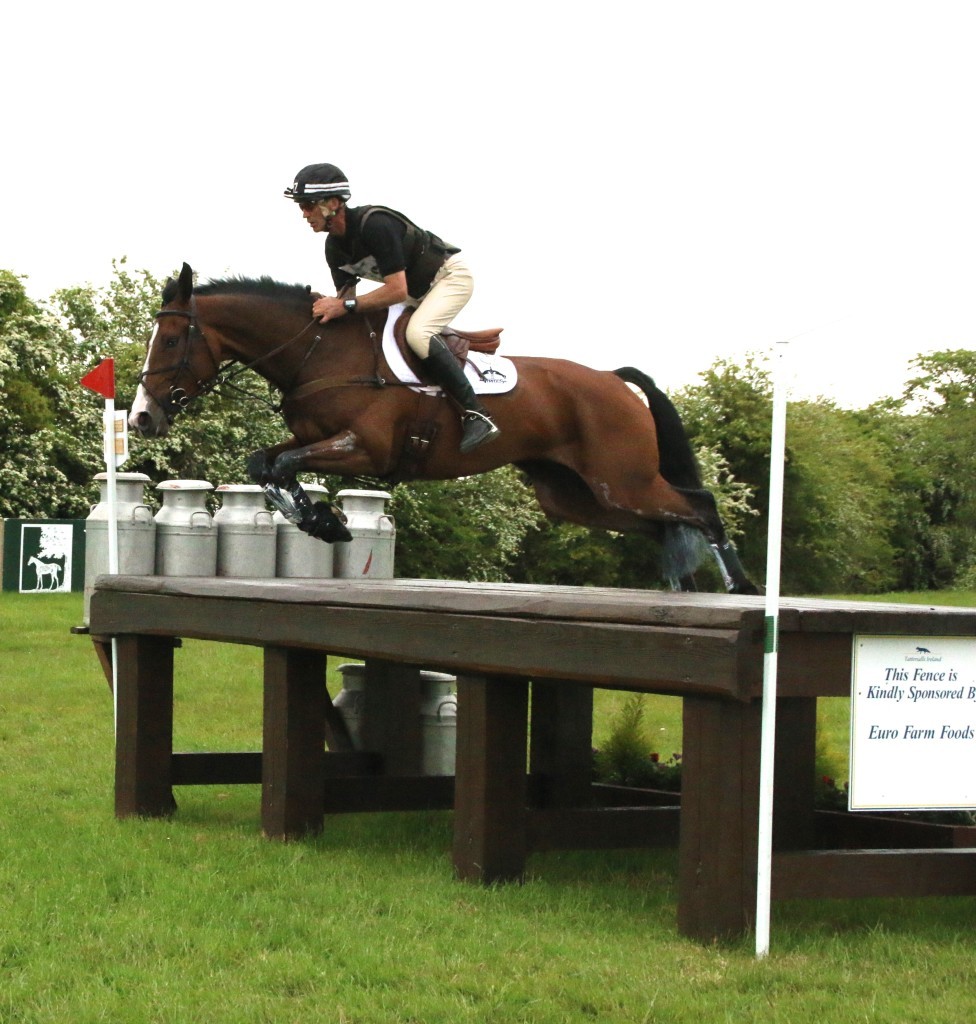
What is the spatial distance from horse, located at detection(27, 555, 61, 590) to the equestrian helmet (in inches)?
575

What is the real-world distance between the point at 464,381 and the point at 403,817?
212cm

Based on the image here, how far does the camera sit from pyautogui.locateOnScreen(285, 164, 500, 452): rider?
589 centimetres

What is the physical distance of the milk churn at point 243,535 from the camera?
7.19 m

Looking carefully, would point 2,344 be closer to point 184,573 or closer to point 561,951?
point 184,573

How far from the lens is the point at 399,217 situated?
6.12m

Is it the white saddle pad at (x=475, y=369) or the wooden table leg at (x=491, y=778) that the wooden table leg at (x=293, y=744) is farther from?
the white saddle pad at (x=475, y=369)

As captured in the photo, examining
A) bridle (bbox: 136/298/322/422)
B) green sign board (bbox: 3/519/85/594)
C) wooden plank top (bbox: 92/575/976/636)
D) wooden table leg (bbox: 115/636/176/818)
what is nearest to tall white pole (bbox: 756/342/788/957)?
wooden plank top (bbox: 92/575/976/636)

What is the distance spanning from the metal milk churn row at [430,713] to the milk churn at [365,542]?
793 millimetres

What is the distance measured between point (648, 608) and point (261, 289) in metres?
2.72

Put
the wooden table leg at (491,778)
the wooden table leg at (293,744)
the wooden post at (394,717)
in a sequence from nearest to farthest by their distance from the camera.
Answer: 1. the wooden table leg at (491,778)
2. the wooden table leg at (293,744)
3. the wooden post at (394,717)

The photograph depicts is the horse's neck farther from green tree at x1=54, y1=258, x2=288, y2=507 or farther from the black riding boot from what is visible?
green tree at x1=54, y1=258, x2=288, y2=507

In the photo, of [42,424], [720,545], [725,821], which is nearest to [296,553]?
[720,545]

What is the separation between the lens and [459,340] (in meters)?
6.19

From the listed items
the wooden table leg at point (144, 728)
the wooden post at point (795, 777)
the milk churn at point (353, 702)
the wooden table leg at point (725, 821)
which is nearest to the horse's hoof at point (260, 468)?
the wooden table leg at point (144, 728)
